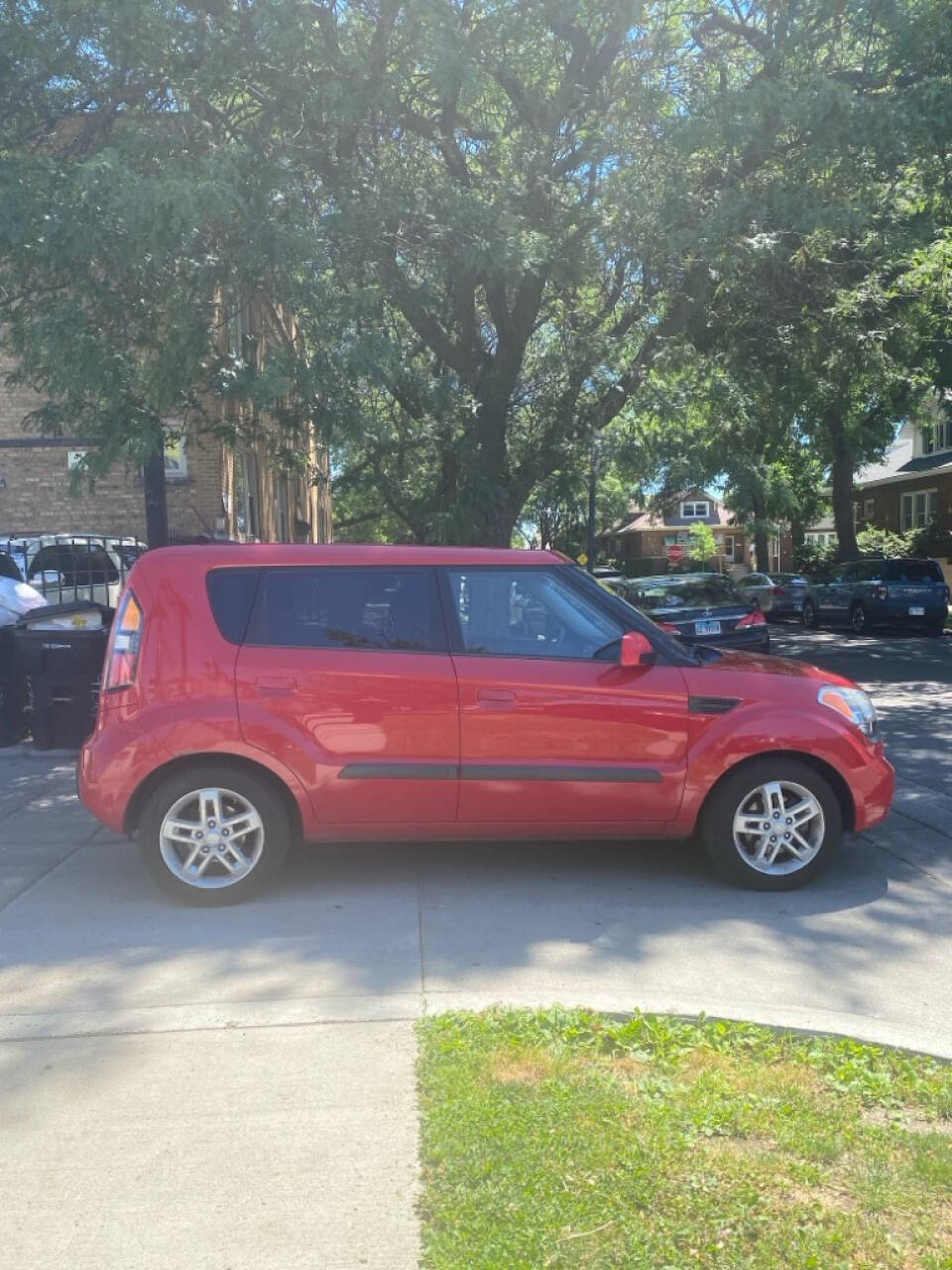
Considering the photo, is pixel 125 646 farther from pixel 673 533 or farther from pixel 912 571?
pixel 673 533

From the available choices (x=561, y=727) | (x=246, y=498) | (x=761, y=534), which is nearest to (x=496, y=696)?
(x=561, y=727)

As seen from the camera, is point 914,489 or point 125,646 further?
point 914,489

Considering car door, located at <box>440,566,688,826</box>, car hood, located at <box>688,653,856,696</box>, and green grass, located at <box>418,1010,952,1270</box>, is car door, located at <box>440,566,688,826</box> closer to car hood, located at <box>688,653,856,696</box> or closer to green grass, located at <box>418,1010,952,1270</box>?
car hood, located at <box>688,653,856,696</box>

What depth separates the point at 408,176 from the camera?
13.3m

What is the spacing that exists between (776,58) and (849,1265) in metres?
12.2

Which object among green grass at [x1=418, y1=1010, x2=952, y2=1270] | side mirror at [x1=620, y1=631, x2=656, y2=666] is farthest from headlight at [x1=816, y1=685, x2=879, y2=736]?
green grass at [x1=418, y1=1010, x2=952, y2=1270]

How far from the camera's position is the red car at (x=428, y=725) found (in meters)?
5.84

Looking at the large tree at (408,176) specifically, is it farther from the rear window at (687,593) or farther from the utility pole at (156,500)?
the rear window at (687,593)

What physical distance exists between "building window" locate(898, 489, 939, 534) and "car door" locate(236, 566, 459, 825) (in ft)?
122

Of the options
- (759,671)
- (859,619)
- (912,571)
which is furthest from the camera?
(859,619)

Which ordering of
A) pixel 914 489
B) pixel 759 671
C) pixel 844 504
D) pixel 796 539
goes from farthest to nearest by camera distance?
pixel 796 539, pixel 914 489, pixel 844 504, pixel 759 671

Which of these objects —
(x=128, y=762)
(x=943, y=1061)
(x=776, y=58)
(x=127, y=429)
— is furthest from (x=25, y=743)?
(x=776, y=58)

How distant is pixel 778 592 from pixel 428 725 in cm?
2741

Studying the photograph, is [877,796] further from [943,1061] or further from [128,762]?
[128,762]
